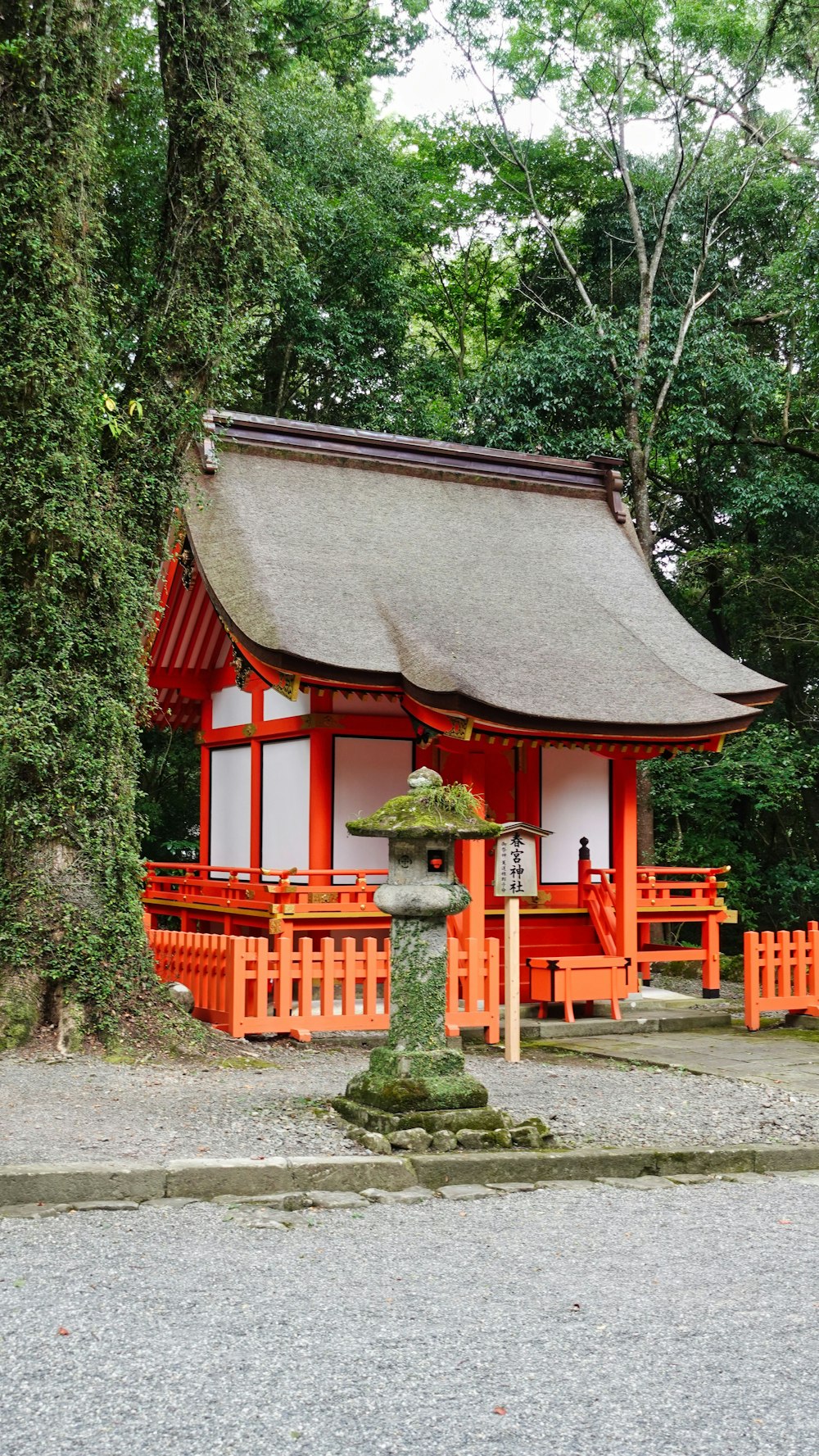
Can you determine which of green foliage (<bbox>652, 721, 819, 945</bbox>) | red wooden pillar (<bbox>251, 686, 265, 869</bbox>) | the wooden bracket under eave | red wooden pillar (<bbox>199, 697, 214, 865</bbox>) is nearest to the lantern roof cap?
red wooden pillar (<bbox>251, 686, 265, 869</bbox>)

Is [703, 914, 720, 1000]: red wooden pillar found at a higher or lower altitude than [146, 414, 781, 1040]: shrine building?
lower

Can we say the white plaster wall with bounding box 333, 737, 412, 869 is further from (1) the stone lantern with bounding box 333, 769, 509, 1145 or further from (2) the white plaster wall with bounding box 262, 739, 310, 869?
(1) the stone lantern with bounding box 333, 769, 509, 1145

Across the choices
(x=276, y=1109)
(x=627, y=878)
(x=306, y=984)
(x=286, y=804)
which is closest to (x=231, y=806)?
(x=286, y=804)

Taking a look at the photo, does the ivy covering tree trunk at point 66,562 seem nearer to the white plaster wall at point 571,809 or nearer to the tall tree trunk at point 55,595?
the tall tree trunk at point 55,595

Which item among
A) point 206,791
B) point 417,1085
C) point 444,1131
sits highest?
point 206,791

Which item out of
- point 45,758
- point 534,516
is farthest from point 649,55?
point 45,758

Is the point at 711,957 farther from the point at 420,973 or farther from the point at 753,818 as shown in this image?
the point at 753,818

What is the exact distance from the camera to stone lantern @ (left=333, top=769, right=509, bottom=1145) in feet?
21.4

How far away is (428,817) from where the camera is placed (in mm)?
7031

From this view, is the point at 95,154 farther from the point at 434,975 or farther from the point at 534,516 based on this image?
the point at 534,516

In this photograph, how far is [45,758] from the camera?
8.64 metres

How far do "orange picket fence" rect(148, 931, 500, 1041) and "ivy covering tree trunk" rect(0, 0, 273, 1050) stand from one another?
1.14 m

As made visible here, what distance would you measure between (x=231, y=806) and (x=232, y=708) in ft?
4.06

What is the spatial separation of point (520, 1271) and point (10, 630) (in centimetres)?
600
